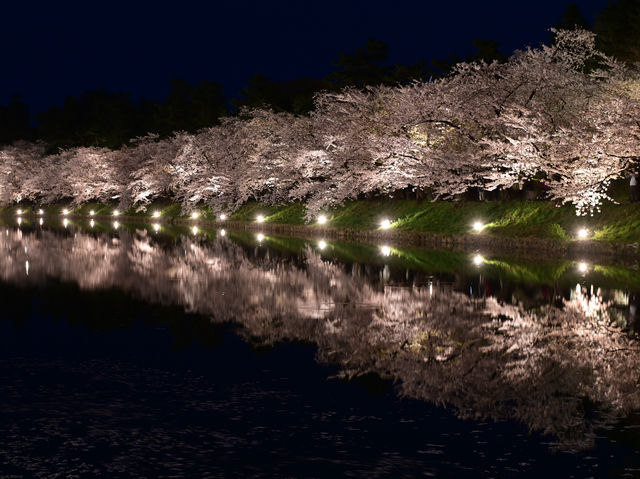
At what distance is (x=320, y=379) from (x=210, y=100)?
92979 mm

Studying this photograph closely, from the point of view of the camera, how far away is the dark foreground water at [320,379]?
293 inches

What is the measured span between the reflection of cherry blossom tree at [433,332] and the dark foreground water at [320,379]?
2.1 inches

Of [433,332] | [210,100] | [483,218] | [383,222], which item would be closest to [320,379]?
[433,332]

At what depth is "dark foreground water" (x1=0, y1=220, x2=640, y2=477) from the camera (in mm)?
7445

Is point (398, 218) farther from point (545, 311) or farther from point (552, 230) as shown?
point (545, 311)

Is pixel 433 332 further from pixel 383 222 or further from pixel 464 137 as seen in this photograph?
pixel 383 222

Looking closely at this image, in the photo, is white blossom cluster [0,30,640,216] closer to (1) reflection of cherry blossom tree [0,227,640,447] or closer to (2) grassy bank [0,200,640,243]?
(2) grassy bank [0,200,640,243]

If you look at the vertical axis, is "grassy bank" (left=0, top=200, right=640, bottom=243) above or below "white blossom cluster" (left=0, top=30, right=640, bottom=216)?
below

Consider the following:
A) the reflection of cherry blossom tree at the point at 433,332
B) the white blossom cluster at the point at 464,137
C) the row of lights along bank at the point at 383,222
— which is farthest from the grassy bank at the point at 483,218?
the reflection of cherry blossom tree at the point at 433,332

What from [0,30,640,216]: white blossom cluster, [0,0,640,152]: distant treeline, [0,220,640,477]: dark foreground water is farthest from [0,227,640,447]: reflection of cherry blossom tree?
[0,0,640,152]: distant treeline

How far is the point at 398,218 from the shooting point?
1917 inches

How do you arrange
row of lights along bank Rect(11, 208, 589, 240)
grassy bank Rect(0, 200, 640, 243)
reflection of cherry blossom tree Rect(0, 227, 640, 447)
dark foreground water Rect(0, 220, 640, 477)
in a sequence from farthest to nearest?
row of lights along bank Rect(11, 208, 589, 240)
grassy bank Rect(0, 200, 640, 243)
reflection of cherry blossom tree Rect(0, 227, 640, 447)
dark foreground water Rect(0, 220, 640, 477)

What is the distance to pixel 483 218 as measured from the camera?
4203 cm

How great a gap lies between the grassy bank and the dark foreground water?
41.1 ft
